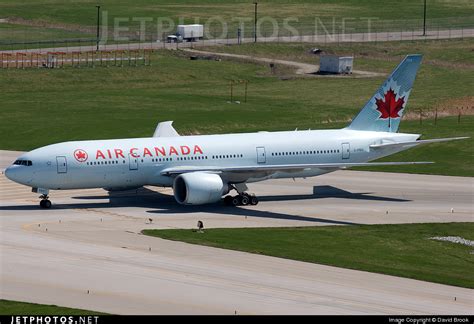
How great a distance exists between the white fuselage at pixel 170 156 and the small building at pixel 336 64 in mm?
84150

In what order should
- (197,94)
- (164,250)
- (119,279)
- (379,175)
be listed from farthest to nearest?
1. (197,94)
2. (379,175)
3. (164,250)
4. (119,279)

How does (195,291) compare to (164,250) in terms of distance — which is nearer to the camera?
(195,291)

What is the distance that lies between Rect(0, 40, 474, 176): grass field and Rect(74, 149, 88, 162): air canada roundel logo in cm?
3287

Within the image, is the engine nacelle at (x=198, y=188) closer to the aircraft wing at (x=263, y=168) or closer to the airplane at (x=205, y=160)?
the airplane at (x=205, y=160)

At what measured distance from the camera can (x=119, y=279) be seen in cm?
6544

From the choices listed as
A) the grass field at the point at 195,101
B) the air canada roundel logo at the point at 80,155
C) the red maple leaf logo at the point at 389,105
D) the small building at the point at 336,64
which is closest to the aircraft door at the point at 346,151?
the red maple leaf logo at the point at 389,105

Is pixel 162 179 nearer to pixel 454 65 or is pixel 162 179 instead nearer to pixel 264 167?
pixel 264 167

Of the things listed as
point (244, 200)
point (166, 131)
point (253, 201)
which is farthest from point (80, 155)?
point (166, 131)

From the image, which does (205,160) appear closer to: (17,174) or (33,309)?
(17,174)

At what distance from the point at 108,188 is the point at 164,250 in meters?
15.9

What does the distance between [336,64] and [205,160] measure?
3655 inches

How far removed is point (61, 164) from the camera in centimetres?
8512

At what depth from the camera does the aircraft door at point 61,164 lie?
279 feet

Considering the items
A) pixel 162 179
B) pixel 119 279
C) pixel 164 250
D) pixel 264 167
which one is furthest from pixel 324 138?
pixel 119 279
